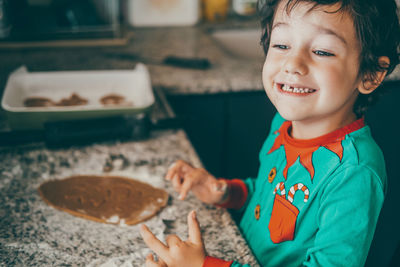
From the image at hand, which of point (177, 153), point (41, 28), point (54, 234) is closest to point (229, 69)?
point (177, 153)

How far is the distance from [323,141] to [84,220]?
1.64 ft

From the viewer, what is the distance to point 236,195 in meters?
0.90

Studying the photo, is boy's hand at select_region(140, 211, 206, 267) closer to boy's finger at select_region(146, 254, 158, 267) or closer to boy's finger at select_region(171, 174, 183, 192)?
boy's finger at select_region(146, 254, 158, 267)

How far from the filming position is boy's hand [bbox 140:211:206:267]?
0.61 meters

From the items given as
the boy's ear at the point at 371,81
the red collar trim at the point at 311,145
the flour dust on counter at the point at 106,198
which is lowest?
the flour dust on counter at the point at 106,198

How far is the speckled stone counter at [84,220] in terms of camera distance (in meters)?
0.66

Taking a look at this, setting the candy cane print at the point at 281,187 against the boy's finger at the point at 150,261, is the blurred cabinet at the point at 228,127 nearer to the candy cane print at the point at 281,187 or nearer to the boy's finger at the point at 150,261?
the candy cane print at the point at 281,187

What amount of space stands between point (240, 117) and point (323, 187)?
0.77 m

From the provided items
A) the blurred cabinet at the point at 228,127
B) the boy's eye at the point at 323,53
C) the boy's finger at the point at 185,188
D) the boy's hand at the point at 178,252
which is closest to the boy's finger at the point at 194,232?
the boy's hand at the point at 178,252

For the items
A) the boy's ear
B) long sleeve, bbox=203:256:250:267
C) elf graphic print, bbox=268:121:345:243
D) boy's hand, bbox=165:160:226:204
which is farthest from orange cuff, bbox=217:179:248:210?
the boy's ear

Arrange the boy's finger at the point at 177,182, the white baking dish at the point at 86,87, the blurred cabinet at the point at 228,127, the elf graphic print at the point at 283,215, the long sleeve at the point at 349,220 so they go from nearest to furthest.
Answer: the long sleeve at the point at 349,220 < the elf graphic print at the point at 283,215 < the boy's finger at the point at 177,182 < the white baking dish at the point at 86,87 < the blurred cabinet at the point at 228,127

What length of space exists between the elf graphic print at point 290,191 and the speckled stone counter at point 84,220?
8 cm

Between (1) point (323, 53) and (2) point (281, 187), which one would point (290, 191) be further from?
(1) point (323, 53)

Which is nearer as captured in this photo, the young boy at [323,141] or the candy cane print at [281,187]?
the young boy at [323,141]
